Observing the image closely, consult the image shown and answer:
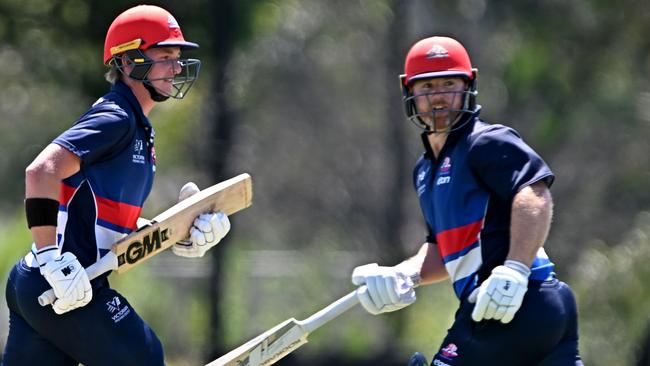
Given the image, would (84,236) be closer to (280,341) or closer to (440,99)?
(280,341)

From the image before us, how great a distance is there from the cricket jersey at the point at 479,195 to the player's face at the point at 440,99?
0.26ft

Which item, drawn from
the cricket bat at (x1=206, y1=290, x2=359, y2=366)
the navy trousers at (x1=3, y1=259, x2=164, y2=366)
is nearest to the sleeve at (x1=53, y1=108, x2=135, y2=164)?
the navy trousers at (x1=3, y1=259, x2=164, y2=366)

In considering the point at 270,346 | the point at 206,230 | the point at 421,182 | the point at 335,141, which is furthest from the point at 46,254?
the point at 335,141

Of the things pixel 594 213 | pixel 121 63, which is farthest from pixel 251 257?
pixel 121 63

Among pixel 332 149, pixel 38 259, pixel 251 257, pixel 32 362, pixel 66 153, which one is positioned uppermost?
pixel 66 153

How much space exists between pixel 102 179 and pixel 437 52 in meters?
1.28

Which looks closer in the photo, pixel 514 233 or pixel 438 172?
pixel 514 233

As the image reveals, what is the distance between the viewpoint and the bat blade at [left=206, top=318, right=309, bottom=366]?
16.0 ft

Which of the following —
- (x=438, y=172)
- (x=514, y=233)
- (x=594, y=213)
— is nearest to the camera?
(x=514, y=233)

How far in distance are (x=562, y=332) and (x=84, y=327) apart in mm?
1632

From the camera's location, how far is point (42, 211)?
421cm

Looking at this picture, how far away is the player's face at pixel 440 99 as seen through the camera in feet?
14.9

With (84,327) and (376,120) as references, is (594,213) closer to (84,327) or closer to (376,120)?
(376,120)

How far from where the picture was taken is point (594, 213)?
1049cm
